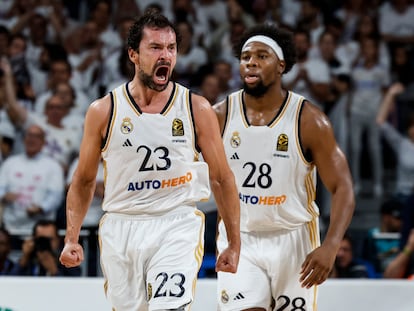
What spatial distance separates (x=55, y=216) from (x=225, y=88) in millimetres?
2570

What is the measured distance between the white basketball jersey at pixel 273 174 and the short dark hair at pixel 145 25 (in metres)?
0.90

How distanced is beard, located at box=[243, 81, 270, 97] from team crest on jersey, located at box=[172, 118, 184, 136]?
979 millimetres

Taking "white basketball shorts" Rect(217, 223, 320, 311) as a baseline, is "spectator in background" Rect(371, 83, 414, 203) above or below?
above

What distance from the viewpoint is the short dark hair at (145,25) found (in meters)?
5.38

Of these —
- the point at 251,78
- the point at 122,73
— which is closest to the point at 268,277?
the point at 251,78

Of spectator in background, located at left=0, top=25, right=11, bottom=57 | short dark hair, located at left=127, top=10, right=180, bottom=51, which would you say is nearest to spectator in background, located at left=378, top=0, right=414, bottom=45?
spectator in background, located at left=0, top=25, right=11, bottom=57

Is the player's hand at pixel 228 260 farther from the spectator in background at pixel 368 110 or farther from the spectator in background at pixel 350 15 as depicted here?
the spectator in background at pixel 350 15

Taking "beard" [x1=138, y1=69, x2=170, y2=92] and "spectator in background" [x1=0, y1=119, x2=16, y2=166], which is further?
"spectator in background" [x1=0, y1=119, x2=16, y2=166]

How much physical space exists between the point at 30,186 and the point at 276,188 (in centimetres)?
408

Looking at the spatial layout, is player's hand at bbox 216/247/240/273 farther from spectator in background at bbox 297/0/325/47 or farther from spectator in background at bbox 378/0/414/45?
spectator in background at bbox 378/0/414/45

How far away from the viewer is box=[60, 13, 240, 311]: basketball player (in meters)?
5.20

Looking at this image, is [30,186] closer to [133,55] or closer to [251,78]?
[251,78]

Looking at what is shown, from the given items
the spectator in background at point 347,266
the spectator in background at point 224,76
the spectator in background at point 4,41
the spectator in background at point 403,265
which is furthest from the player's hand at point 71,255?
the spectator in background at point 4,41

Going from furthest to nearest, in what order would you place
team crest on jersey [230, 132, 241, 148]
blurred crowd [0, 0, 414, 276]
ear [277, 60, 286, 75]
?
blurred crowd [0, 0, 414, 276] < ear [277, 60, 286, 75] < team crest on jersey [230, 132, 241, 148]
